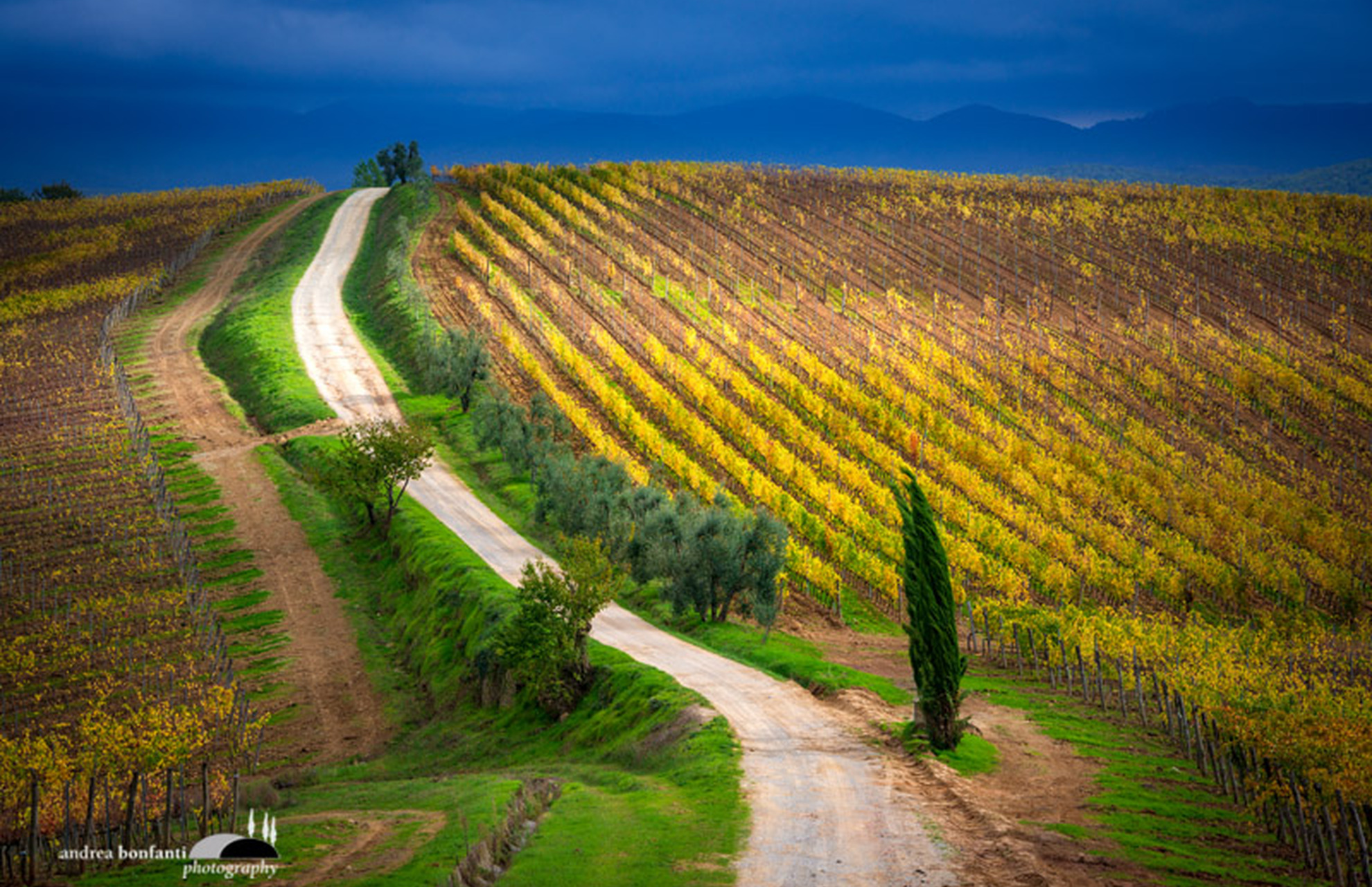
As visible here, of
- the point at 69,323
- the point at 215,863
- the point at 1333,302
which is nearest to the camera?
the point at 215,863

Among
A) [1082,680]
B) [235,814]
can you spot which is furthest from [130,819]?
[1082,680]

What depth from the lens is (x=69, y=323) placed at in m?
118

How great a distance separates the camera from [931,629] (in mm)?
36312

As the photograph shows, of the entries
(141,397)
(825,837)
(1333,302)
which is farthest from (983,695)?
(1333,302)

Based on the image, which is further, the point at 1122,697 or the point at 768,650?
the point at 768,650

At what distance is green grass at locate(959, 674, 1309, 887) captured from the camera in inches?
1025

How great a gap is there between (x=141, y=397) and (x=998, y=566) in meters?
76.6

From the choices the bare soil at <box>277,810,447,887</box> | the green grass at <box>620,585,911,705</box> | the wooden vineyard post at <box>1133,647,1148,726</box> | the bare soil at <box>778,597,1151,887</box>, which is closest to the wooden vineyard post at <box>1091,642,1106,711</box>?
the wooden vineyard post at <box>1133,647,1148,726</box>

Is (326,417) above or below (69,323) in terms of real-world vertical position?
below

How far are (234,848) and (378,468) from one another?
46.6 meters

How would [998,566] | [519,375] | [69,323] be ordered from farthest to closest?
[69,323], [519,375], [998,566]

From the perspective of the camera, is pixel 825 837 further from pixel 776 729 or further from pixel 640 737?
pixel 640 737

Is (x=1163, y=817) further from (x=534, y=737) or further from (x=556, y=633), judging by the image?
(x=534, y=737)

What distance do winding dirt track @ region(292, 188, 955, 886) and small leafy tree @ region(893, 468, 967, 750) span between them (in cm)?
248
